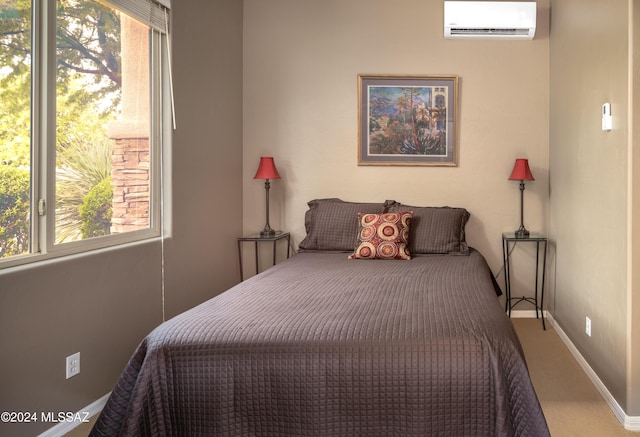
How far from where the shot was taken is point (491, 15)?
4.05 metres

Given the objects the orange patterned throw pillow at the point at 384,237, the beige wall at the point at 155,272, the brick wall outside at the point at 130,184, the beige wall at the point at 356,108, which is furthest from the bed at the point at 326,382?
the beige wall at the point at 356,108

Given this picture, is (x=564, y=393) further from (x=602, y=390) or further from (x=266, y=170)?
(x=266, y=170)

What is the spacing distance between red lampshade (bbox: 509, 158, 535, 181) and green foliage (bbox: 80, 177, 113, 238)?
9.16 feet

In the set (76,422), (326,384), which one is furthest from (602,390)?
(76,422)

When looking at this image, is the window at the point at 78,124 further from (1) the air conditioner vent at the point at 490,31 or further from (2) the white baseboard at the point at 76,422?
(1) the air conditioner vent at the point at 490,31

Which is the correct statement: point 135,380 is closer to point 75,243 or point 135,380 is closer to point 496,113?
point 75,243

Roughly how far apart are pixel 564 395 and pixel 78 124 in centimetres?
271

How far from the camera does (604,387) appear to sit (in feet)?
9.09

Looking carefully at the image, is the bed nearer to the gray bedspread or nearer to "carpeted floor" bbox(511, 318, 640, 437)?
the gray bedspread

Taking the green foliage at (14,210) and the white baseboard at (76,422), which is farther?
the white baseboard at (76,422)

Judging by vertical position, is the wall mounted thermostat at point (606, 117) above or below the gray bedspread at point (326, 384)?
above

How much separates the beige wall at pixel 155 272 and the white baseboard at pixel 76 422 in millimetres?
36

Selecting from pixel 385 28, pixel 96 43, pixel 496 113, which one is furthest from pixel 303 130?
pixel 96 43

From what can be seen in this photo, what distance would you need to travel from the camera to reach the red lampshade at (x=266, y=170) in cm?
418
